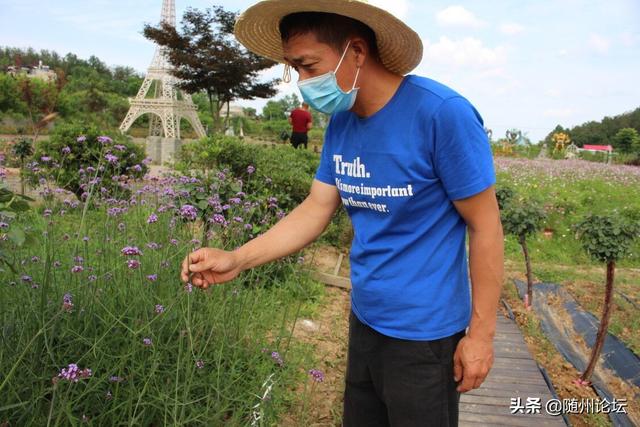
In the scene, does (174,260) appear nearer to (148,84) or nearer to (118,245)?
(118,245)

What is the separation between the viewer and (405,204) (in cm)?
137

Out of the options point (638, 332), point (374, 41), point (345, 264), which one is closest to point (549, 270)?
point (638, 332)

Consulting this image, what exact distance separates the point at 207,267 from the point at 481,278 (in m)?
0.75

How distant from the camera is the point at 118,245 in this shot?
2605 millimetres

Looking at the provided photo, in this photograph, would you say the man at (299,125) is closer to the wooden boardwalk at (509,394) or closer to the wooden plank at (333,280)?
the wooden plank at (333,280)

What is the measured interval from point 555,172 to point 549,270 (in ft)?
37.5

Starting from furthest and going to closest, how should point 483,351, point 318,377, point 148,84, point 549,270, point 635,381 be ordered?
point 148,84 < point 549,270 < point 635,381 < point 318,377 < point 483,351

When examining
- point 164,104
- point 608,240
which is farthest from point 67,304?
point 164,104

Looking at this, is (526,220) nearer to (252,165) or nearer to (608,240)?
(608,240)

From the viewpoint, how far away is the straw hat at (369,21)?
1.35 m

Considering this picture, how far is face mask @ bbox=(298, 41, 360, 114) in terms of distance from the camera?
4.70 feet


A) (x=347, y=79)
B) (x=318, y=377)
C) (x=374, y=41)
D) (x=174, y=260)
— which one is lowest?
(x=318, y=377)

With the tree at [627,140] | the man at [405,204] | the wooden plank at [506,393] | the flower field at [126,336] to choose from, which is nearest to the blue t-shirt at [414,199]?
the man at [405,204]

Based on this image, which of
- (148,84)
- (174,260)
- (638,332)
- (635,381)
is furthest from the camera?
(148,84)
